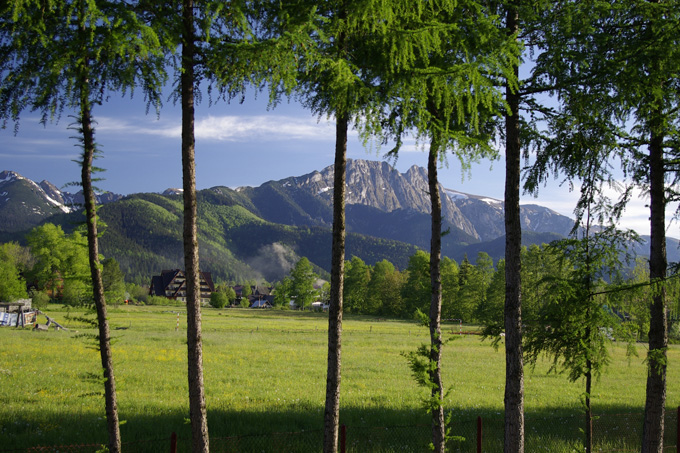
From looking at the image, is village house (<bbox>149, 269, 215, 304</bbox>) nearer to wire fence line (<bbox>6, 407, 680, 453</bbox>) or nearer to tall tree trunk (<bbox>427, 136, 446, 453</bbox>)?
wire fence line (<bbox>6, 407, 680, 453</bbox>)

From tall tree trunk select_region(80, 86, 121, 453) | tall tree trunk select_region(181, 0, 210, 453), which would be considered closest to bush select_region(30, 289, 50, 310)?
tall tree trunk select_region(80, 86, 121, 453)

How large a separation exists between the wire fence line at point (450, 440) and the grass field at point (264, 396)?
2.0 inches

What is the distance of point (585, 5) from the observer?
7586 mm

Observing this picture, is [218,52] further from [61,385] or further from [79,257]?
[79,257]

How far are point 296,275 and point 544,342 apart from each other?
238 feet

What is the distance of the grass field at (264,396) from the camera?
1073 cm

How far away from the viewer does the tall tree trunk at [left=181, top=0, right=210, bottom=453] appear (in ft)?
20.3

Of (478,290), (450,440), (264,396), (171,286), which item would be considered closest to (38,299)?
(264,396)

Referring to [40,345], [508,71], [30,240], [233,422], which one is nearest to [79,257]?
[30,240]

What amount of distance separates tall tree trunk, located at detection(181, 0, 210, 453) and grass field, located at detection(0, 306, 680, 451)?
906mm

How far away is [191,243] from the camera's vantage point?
6.23m

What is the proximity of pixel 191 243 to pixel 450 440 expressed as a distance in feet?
27.6

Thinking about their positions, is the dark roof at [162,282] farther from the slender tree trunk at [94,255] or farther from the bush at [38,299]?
the slender tree trunk at [94,255]

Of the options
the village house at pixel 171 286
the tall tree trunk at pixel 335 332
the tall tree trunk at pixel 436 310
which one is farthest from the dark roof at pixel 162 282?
the tall tree trunk at pixel 335 332
